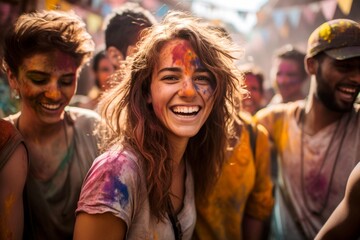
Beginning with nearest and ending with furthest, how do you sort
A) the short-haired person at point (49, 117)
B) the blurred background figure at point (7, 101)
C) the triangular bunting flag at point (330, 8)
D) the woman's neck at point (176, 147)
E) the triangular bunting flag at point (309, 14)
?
the woman's neck at point (176, 147) < the short-haired person at point (49, 117) < the blurred background figure at point (7, 101) < the triangular bunting flag at point (330, 8) < the triangular bunting flag at point (309, 14)

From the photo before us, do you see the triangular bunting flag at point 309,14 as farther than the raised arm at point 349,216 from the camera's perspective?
Yes

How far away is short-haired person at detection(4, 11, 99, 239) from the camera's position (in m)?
2.51

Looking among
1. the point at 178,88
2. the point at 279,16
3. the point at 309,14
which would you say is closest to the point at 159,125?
the point at 178,88

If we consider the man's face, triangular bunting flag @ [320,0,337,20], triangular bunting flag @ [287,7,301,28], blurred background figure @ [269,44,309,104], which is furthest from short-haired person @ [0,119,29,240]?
triangular bunting flag @ [287,7,301,28]

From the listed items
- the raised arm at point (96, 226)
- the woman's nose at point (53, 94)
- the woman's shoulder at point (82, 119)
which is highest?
the woman's nose at point (53, 94)

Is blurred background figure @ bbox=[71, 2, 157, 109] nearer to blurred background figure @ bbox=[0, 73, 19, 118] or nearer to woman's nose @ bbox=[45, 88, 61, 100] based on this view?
woman's nose @ bbox=[45, 88, 61, 100]

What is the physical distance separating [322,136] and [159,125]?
4.60ft

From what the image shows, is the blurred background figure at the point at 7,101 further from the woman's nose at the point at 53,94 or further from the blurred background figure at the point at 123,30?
the woman's nose at the point at 53,94

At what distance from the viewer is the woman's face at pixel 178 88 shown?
2232 mm

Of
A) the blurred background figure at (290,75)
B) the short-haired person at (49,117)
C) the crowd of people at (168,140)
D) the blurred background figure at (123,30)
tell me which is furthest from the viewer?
the blurred background figure at (290,75)

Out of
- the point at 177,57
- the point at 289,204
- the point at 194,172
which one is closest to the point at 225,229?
the point at 194,172

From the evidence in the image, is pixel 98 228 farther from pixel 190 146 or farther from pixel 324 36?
pixel 324 36

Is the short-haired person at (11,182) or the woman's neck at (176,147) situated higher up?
the woman's neck at (176,147)

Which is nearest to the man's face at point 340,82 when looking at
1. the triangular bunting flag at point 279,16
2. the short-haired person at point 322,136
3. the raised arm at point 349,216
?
the short-haired person at point 322,136
